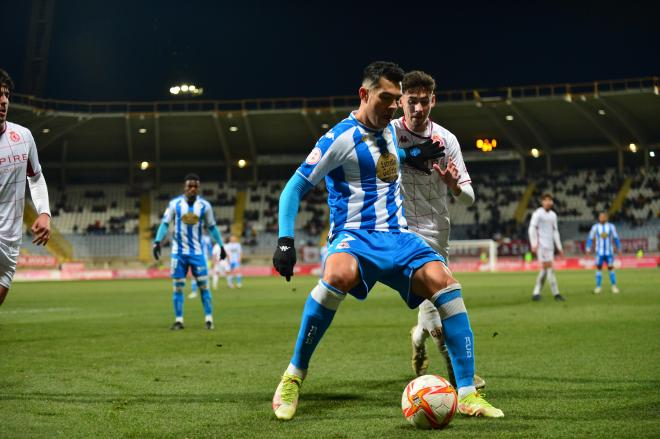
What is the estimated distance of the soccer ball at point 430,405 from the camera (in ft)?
15.8

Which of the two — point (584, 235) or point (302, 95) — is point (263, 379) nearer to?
point (584, 235)

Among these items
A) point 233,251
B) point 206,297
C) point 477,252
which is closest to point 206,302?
point 206,297

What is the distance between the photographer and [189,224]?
1309cm

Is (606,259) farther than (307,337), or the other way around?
(606,259)

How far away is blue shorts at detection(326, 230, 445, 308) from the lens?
17.1 ft

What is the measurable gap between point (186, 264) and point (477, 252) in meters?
33.4

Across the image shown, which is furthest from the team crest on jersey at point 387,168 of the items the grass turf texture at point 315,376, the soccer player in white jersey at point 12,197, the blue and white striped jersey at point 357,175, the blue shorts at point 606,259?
the blue shorts at point 606,259

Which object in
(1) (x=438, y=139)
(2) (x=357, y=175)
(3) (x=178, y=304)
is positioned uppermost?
(1) (x=438, y=139)

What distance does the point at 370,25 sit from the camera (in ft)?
214

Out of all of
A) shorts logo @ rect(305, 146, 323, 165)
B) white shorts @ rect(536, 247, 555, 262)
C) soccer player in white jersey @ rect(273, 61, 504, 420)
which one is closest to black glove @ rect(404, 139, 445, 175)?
soccer player in white jersey @ rect(273, 61, 504, 420)

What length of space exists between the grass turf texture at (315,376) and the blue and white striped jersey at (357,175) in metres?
1.34

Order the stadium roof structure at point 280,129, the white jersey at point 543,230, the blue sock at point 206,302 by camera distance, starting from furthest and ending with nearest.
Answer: the stadium roof structure at point 280,129 < the white jersey at point 543,230 < the blue sock at point 206,302

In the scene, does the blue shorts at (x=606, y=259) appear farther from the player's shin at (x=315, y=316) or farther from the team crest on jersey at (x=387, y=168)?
the player's shin at (x=315, y=316)

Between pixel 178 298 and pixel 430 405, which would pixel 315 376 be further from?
pixel 178 298
